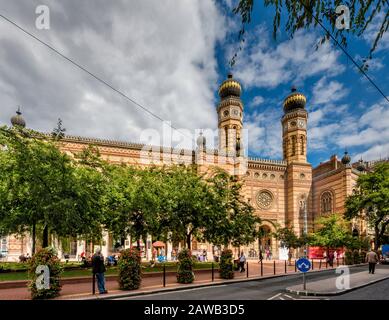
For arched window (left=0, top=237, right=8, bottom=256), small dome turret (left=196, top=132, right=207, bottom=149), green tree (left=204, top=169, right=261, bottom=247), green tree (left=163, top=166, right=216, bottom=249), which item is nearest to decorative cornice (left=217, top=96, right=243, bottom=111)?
small dome turret (left=196, top=132, right=207, bottom=149)

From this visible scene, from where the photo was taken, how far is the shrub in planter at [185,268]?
15.9 meters

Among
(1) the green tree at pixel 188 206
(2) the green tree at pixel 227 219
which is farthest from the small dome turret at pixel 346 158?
(1) the green tree at pixel 188 206

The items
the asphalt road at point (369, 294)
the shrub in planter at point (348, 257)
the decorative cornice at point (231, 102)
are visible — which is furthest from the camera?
the decorative cornice at point (231, 102)

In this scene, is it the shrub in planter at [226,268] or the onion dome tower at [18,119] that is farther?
the onion dome tower at [18,119]

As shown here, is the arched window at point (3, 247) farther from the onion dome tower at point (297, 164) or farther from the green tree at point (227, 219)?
the onion dome tower at point (297, 164)

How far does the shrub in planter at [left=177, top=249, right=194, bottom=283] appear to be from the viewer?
15922 millimetres

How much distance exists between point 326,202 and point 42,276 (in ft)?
130

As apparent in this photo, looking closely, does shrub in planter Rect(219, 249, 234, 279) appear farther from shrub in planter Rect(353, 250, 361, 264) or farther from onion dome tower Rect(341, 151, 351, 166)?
onion dome tower Rect(341, 151, 351, 166)

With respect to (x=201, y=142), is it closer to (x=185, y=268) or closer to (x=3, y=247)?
(x=3, y=247)

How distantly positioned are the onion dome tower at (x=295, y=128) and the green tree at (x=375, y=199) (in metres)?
12.7

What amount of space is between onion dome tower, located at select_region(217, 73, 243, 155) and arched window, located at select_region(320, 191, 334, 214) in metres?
13.1

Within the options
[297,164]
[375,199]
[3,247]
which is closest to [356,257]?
[375,199]

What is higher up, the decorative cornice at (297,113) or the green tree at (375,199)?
the decorative cornice at (297,113)
